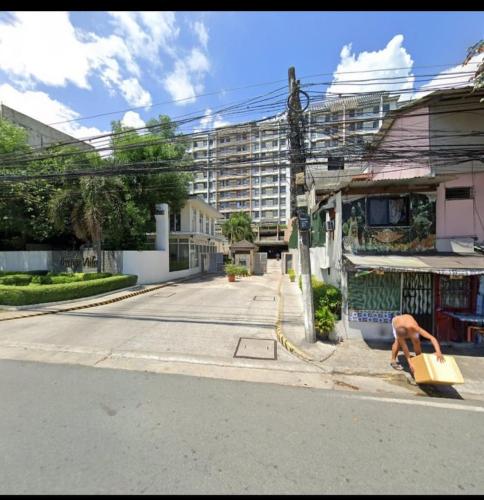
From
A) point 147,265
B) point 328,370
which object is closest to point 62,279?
point 147,265

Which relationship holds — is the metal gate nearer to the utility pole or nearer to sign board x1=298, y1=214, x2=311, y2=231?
the utility pole

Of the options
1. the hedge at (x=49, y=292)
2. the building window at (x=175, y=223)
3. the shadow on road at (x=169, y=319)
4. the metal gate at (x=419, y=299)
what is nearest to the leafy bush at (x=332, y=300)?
the metal gate at (x=419, y=299)

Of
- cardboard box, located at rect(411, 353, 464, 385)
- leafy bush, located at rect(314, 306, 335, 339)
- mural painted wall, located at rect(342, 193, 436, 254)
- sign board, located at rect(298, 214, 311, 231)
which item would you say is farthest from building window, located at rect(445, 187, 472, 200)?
cardboard box, located at rect(411, 353, 464, 385)

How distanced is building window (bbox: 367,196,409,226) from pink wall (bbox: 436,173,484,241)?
1.55m

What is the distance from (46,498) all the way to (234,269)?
55.8 ft

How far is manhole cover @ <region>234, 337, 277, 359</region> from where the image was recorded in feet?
18.9

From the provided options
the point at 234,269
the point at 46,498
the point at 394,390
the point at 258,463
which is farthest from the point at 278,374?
the point at 234,269

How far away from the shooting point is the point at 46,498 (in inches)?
86.0

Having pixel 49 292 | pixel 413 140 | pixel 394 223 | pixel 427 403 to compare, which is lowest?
pixel 427 403

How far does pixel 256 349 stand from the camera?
6145 mm

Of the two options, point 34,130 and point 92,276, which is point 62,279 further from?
point 34,130

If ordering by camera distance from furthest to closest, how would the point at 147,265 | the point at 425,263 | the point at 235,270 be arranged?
the point at 235,270
the point at 147,265
the point at 425,263

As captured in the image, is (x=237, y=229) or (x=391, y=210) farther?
(x=237, y=229)

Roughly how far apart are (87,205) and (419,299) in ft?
47.0
